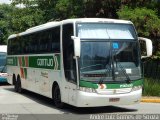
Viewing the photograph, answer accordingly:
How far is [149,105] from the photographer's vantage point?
55.0 ft

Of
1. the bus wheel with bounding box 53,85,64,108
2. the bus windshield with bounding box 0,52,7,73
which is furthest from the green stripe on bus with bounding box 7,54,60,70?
the bus windshield with bounding box 0,52,7,73

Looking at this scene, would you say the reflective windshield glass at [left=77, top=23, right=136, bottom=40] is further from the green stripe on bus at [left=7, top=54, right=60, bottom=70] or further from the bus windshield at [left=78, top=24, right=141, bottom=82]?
the green stripe on bus at [left=7, top=54, right=60, bottom=70]

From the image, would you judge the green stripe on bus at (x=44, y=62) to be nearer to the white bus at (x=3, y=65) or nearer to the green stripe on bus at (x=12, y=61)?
the green stripe on bus at (x=12, y=61)

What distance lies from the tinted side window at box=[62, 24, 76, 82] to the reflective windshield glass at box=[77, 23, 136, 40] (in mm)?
458

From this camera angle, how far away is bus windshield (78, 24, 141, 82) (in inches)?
534

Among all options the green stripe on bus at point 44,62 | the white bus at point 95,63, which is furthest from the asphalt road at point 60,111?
the green stripe on bus at point 44,62

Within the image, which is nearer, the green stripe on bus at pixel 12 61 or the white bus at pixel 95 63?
the white bus at pixel 95 63

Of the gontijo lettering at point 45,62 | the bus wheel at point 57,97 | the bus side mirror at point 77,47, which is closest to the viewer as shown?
the bus side mirror at point 77,47

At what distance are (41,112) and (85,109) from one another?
1.66 m

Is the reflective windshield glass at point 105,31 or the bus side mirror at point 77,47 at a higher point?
the reflective windshield glass at point 105,31

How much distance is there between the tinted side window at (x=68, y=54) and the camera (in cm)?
1402

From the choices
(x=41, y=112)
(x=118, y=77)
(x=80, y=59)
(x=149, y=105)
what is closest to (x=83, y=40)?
(x=80, y=59)

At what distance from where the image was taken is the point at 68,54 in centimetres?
1445

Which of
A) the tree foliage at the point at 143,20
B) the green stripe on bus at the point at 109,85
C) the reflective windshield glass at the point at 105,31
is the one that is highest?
the tree foliage at the point at 143,20
